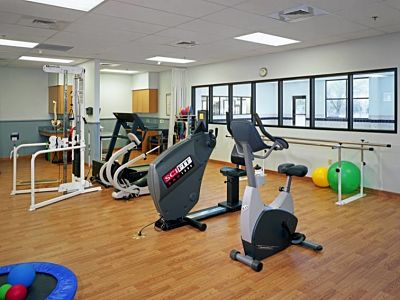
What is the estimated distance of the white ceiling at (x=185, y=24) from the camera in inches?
164

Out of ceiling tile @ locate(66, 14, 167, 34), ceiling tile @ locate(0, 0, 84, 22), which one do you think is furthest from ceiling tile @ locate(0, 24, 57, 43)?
ceiling tile @ locate(0, 0, 84, 22)

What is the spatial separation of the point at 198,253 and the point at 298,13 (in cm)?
325

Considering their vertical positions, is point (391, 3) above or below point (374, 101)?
above

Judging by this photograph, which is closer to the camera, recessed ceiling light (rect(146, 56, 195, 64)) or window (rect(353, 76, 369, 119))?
window (rect(353, 76, 369, 119))

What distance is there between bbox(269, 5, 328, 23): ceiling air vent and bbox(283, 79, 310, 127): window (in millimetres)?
2509

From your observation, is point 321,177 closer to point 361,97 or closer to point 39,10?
point 361,97

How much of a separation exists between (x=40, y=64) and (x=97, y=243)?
738 cm

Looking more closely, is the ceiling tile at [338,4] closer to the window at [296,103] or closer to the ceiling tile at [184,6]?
the ceiling tile at [184,6]

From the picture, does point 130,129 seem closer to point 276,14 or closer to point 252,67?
point 276,14

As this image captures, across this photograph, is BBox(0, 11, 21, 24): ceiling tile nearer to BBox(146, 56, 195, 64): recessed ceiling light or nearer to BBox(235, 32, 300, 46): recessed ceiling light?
BBox(235, 32, 300, 46): recessed ceiling light

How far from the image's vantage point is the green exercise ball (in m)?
5.60

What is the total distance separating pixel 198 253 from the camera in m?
3.45

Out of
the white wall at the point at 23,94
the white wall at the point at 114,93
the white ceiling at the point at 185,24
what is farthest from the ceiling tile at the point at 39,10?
the white wall at the point at 114,93

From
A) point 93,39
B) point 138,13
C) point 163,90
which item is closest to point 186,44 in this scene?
point 93,39
